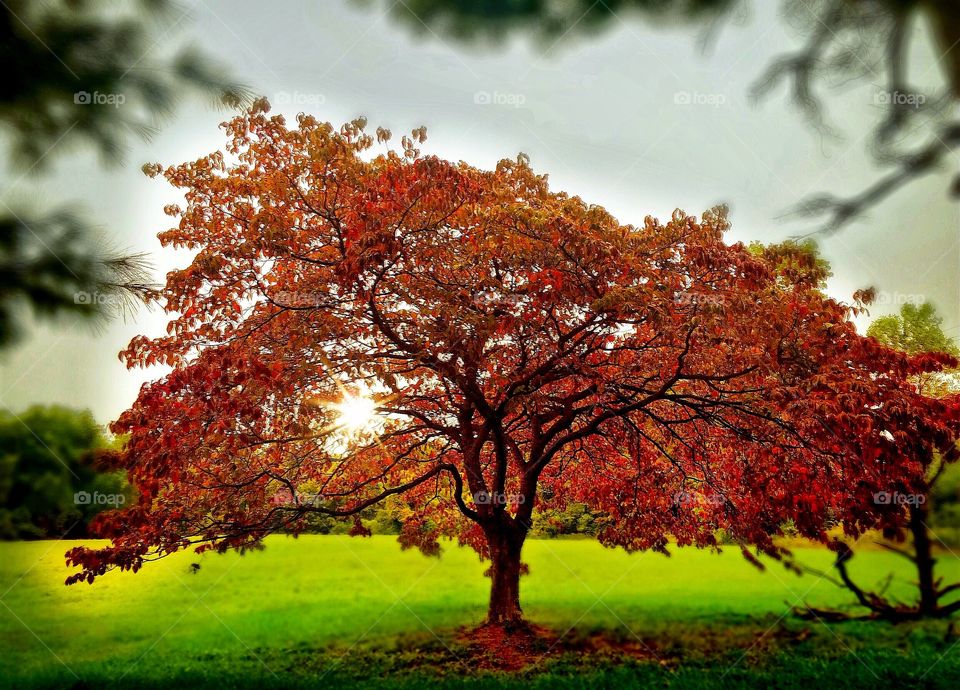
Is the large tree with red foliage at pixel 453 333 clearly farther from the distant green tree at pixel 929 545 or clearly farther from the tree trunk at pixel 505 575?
the distant green tree at pixel 929 545

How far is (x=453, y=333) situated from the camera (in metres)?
5.74

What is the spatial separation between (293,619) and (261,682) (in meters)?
4.83

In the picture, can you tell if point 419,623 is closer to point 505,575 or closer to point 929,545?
point 505,575

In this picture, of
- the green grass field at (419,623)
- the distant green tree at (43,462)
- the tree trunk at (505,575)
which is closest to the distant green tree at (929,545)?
the green grass field at (419,623)

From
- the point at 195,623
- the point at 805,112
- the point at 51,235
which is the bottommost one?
the point at 195,623

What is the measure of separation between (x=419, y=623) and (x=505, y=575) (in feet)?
10.1

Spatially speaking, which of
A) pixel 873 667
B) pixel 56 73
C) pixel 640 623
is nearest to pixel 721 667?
pixel 873 667

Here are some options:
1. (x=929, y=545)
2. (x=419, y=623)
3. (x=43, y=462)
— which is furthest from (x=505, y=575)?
(x=43, y=462)

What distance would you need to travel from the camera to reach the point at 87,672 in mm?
8164

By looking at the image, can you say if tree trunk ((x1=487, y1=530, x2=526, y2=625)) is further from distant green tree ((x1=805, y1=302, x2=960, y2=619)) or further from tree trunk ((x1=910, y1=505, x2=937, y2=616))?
tree trunk ((x1=910, y1=505, x2=937, y2=616))

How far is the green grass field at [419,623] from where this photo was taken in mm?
7414

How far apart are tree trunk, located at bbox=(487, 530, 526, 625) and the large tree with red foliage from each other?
0.81 meters

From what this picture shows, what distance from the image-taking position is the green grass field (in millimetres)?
7414

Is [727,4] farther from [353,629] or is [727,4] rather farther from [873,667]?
[353,629]
